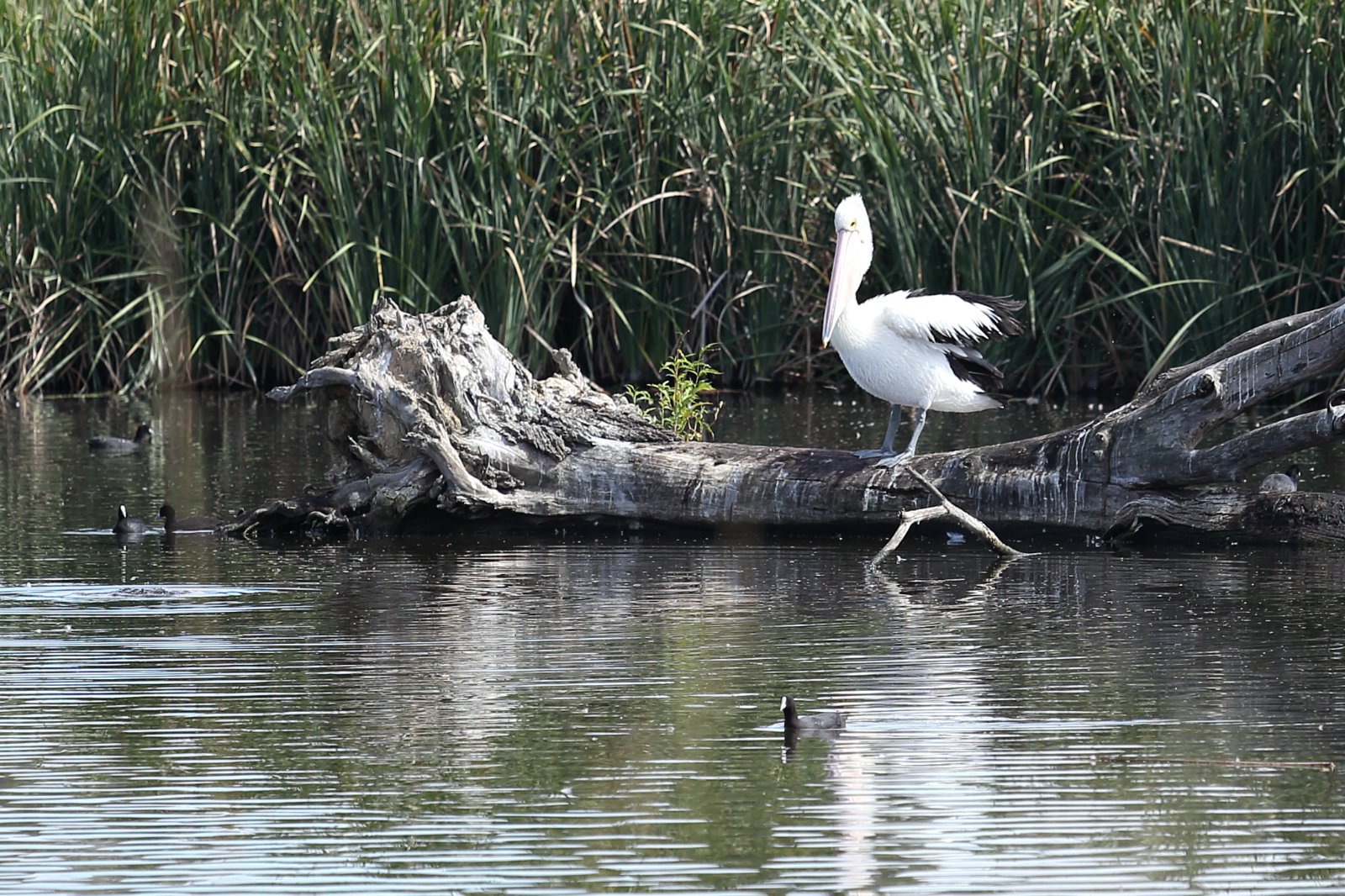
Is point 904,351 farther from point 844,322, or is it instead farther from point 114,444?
point 114,444

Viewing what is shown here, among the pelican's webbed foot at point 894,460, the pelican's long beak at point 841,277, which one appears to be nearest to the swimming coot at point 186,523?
the pelican's long beak at point 841,277

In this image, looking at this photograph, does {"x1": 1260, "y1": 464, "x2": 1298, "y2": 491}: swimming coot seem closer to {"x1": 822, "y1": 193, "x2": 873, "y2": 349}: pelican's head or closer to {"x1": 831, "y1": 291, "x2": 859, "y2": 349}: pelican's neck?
{"x1": 831, "y1": 291, "x2": 859, "y2": 349}: pelican's neck

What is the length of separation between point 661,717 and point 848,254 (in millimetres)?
3842

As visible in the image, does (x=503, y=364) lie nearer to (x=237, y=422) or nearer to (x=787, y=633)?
(x=787, y=633)

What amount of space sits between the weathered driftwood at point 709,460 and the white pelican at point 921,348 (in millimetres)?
272

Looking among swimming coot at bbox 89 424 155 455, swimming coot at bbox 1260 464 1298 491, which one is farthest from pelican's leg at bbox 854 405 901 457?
swimming coot at bbox 89 424 155 455

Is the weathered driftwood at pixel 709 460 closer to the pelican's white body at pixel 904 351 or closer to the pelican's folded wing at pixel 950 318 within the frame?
the pelican's white body at pixel 904 351

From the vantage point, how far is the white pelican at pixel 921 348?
25.7ft

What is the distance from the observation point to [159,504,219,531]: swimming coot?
8.30m

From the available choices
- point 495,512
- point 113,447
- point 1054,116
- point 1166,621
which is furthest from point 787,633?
point 1054,116

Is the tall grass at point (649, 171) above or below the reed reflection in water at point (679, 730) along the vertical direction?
above

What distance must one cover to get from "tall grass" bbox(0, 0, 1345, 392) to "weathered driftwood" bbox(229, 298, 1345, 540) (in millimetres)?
3702

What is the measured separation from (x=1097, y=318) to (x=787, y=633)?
7.40 m

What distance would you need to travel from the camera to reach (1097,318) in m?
13.0
